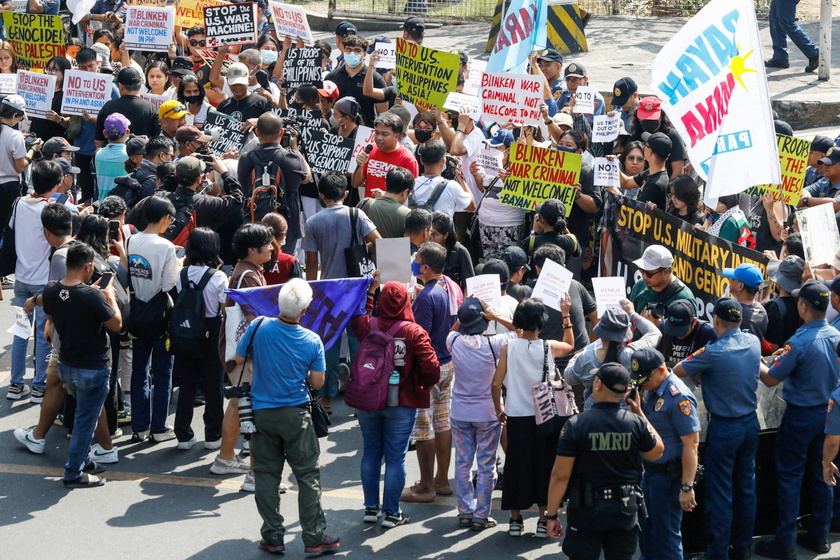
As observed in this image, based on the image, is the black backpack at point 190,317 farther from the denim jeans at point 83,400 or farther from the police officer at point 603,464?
the police officer at point 603,464

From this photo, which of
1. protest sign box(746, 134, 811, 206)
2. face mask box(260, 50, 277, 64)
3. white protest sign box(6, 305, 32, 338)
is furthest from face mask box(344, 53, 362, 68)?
white protest sign box(6, 305, 32, 338)

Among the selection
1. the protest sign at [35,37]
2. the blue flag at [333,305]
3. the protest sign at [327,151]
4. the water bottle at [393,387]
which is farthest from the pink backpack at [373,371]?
the protest sign at [35,37]

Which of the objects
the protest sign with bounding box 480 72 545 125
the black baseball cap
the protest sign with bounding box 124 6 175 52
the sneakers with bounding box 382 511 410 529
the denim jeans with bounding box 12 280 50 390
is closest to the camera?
the black baseball cap

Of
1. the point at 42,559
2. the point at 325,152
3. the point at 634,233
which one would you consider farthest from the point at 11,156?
the point at 634,233

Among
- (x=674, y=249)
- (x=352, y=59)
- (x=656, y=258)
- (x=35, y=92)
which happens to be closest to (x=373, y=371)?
(x=656, y=258)

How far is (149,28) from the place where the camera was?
584 inches

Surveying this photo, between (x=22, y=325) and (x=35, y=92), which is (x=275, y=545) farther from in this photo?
(x=35, y=92)

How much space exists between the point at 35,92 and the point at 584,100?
6.87 m

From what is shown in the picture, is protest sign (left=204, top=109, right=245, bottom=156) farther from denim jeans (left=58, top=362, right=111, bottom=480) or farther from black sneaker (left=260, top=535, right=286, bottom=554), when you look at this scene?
black sneaker (left=260, top=535, right=286, bottom=554)

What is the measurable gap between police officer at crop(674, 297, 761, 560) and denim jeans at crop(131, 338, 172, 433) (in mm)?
4289

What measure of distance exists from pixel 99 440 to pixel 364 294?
97.2 inches

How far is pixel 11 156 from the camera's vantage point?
12.4 meters

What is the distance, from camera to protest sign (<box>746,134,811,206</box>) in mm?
9922

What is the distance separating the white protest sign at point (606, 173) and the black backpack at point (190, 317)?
3.79 m
